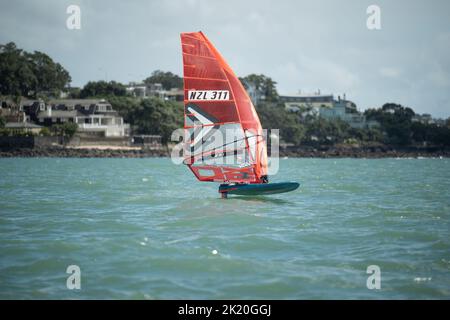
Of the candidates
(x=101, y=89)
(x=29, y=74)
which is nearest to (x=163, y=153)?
(x=101, y=89)

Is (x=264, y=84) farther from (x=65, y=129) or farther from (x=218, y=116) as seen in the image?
(x=218, y=116)

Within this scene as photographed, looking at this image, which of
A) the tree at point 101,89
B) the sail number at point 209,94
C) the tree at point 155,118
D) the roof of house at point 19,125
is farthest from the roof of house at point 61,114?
the sail number at point 209,94

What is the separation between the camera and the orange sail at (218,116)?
26078 millimetres

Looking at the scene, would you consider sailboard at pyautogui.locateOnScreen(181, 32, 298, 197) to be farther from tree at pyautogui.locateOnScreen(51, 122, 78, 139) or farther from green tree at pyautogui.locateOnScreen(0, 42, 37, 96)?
green tree at pyautogui.locateOnScreen(0, 42, 37, 96)

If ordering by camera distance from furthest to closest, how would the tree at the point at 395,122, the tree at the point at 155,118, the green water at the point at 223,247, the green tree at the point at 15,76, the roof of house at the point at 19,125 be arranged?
the tree at the point at 395,122 → the green tree at the point at 15,76 → the tree at the point at 155,118 → the roof of house at the point at 19,125 → the green water at the point at 223,247

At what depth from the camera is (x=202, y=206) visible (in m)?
25.8

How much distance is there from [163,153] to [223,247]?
86157 millimetres

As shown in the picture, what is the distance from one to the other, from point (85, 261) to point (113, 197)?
15.2 m

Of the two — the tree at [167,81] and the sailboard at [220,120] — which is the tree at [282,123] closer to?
the tree at [167,81]

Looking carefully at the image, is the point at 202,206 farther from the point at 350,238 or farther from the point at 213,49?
the point at 350,238

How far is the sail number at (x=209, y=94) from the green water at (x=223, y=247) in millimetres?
4508

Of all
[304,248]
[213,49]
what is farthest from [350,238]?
[213,49]

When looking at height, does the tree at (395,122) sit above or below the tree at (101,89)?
below

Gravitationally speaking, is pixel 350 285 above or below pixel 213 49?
below
